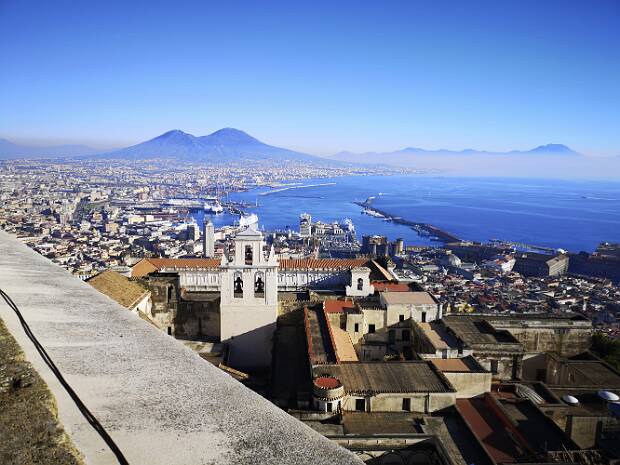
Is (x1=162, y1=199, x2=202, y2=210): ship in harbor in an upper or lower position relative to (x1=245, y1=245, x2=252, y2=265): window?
lower

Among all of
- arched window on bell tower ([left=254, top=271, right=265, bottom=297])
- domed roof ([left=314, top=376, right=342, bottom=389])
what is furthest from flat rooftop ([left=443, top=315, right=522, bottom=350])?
arched window on bell tower ([left=254, top=271, right=265, bottom=297])

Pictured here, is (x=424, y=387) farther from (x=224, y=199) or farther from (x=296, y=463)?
(x=224, y=199)

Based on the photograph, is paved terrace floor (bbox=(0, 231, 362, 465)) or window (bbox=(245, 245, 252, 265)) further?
window (bbox=(245, 245, 252, 265))

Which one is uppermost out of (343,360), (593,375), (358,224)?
(343,360)

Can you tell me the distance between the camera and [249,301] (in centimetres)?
1224

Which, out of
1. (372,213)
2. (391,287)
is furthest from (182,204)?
(391,287)

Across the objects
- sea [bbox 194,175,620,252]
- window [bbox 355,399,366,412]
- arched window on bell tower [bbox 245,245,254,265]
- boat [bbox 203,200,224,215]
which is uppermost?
arched window on bell tower [bbox 245,245,254,265]

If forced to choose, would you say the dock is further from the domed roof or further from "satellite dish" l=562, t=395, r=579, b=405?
the domed roof

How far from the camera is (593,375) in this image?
11930 mm

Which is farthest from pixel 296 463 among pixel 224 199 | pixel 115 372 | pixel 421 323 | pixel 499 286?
pixel 224 199

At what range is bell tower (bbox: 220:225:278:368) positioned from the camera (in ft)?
39.6

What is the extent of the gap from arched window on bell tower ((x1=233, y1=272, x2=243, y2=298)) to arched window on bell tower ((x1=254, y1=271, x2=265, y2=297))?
1.16ft

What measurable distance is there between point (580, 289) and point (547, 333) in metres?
27.4

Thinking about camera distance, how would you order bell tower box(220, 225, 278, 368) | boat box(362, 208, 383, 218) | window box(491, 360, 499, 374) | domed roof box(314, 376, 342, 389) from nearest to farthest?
domed roof box(314, 376, 342, 389) < window box(491, 360, 499, 374) < bell tower box(220, 225, 278, 368) < boat box(362, 208, 383, 218)
